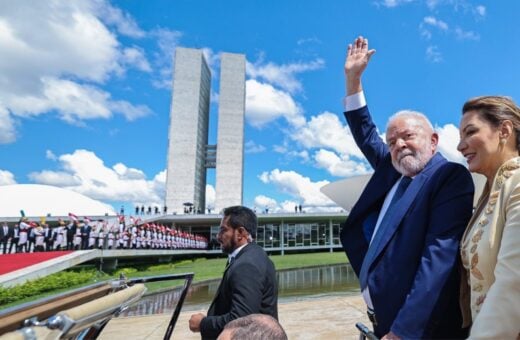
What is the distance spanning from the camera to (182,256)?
33906mm

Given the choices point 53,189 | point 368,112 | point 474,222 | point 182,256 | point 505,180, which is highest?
point 53,189

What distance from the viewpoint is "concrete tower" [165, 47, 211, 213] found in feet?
230

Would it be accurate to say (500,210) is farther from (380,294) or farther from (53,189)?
(53,189)

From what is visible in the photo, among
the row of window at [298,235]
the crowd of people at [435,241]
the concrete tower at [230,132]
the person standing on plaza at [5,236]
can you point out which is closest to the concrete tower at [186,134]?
the concrete tower at [230,132]

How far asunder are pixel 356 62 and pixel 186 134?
72.1 meters

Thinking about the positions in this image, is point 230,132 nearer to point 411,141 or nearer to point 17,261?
point 17,261

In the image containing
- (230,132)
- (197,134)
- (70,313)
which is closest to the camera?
(70,313)

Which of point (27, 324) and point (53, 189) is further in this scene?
point (53, 189)

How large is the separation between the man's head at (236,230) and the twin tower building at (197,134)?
210 feet

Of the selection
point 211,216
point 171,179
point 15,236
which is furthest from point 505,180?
point 171,179

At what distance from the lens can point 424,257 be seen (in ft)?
5.03

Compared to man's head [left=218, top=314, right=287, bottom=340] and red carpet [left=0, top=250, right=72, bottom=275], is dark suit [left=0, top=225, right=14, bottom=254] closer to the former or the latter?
red carpet [left=0, top=250, right=72, bottom=275]

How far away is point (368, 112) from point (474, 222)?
1.20 m

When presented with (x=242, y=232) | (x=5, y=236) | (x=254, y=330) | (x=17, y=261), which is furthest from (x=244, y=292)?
(x=5, y=236)
